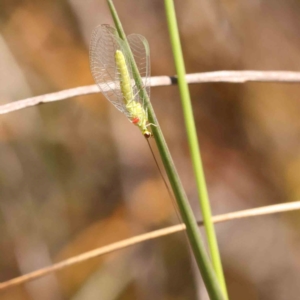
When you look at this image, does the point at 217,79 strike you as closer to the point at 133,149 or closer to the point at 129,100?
the point at 129,100

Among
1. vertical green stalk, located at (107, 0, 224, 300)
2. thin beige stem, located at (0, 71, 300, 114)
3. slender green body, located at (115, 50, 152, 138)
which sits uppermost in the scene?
thin beige stem, located at (0, 71, 300, 114)

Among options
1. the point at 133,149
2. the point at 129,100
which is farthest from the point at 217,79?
the point at 133,149

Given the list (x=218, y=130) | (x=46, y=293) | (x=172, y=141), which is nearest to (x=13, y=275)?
(x=46, y=293)

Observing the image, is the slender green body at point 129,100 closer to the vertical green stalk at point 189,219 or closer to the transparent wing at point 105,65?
the transparent wing at point 105,65

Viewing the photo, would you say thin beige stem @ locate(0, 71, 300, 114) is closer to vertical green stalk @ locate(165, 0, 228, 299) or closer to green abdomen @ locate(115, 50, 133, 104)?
green abdomen @ locate(115, 50, 133, 104)

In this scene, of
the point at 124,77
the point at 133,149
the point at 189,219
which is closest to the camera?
the point at 189,219

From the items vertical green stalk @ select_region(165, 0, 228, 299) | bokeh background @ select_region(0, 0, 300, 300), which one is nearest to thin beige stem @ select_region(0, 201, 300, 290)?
vertical green stalk @ select_region(165, 0, 228, 299)

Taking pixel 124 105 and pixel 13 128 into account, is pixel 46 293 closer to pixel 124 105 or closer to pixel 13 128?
pixel 13 128
